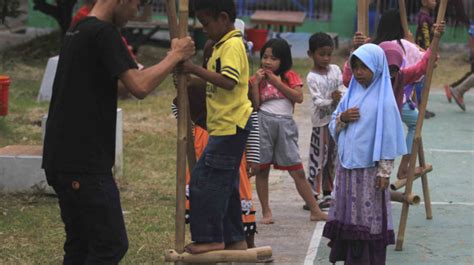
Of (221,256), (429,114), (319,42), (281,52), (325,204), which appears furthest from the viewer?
(429,114)

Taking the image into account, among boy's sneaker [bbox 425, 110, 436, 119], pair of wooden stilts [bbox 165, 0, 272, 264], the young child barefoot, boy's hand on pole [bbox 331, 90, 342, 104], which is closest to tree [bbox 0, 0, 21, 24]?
Result: boy's sneaker [bbox 425, 110, 436, 119]

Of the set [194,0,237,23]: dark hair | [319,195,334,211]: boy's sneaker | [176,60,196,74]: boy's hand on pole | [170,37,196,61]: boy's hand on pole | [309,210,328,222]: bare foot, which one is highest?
[194,0,237,23]: dark hair

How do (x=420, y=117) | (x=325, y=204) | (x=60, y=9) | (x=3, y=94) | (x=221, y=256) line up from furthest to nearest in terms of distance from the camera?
(x=60, y=9), (x=3, y=94), (x=325, y=204), (x=420, y=117), (x=221, y=256)

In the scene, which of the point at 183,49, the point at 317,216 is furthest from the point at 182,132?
the point at 317,216

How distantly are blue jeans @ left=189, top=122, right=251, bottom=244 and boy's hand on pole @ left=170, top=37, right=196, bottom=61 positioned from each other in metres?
0.67

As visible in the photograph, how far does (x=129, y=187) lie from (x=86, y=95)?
4.40 meters

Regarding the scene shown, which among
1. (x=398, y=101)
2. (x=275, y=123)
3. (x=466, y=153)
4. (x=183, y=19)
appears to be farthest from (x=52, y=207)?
(x=466, y=153)

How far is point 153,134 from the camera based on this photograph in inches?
468

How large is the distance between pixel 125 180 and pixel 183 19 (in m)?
4.30

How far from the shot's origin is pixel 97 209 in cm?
497

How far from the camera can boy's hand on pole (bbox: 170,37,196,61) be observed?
16.9 ft

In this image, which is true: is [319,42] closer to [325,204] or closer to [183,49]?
[325,204]

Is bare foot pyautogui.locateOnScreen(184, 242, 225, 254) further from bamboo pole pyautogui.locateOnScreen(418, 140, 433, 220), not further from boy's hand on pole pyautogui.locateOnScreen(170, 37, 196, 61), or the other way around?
bamboo pole pyautogui.locateOnScreen(418, 140, 433, 220)

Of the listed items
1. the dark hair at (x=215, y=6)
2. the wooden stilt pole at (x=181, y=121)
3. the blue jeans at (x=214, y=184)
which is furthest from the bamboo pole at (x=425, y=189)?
the wooden stilt pole at (x=181, y=121)
